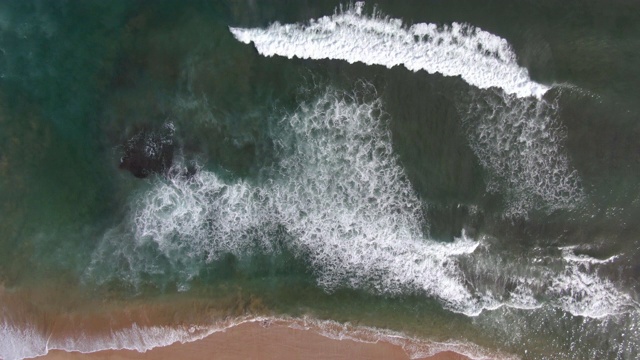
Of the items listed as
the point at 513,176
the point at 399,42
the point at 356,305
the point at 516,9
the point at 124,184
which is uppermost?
the point at 516,9

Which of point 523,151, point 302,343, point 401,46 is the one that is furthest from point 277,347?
point 401,46

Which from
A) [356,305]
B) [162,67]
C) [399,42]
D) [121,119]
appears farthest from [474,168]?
[121,119]

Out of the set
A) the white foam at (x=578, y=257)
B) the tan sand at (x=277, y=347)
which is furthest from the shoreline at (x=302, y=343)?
the white foam at (x=578, y=257)

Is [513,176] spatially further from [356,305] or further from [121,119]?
[121,119]

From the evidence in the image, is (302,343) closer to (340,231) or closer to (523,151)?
(340,231)

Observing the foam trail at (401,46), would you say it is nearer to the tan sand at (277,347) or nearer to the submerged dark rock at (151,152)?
the submerged dark rock at (151,152)

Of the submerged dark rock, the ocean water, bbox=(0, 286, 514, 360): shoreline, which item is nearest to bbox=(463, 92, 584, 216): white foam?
the ocean water
